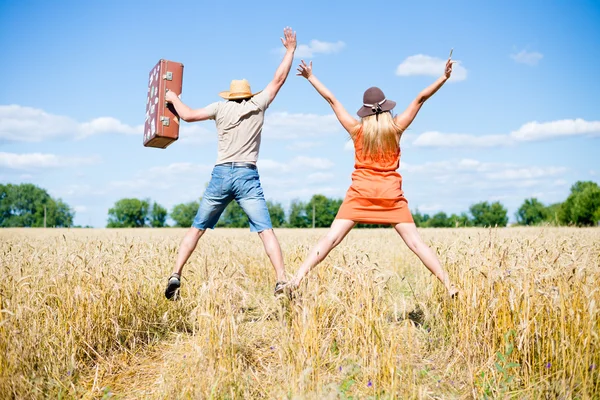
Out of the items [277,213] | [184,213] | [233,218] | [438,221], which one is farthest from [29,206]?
[438,221]

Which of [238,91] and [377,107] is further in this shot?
[238,91]

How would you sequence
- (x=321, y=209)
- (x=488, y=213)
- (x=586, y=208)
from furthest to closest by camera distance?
1. (x=488, y=213)
2. (x=321, y=209)
3. (x=586, y=208)

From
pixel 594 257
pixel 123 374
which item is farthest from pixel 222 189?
pixel 594 257

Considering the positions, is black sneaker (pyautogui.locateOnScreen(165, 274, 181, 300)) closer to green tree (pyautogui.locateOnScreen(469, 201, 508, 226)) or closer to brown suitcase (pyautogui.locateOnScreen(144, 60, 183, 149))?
brown suitcase (pyautogui.locateOnScreen(144, 60, 183, 149))

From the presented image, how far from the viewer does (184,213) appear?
295 feet

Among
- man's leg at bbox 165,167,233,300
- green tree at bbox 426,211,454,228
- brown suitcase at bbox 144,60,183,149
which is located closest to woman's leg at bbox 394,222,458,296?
man's leg at bbox 165,167,233,300

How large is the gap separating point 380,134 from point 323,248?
1.22m

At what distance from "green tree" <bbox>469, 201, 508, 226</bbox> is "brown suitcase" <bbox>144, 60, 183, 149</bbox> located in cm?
9777

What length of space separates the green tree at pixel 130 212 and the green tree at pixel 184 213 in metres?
5.44

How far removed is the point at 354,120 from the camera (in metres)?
4.48

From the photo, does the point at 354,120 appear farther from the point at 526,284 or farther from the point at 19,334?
the point at 19,334

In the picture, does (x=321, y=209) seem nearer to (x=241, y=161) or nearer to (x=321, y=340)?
(x=241, y=161)

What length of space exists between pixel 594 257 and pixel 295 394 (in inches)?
130

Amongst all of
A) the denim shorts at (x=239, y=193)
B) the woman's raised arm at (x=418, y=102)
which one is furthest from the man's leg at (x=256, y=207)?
the woman's raised arm at (x=418, y=102)
